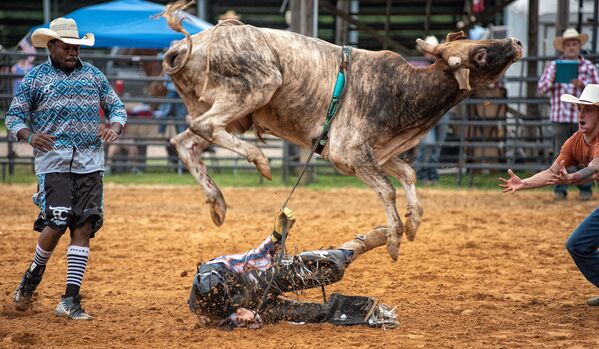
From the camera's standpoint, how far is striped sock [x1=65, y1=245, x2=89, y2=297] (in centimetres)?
654

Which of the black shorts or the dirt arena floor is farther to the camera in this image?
the black shorts

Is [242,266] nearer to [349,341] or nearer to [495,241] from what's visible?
[349,341]

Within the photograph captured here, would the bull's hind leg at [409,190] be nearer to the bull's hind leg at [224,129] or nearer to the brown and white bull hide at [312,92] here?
the brown and white bull hide at [312,92]

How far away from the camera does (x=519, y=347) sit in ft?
18.6

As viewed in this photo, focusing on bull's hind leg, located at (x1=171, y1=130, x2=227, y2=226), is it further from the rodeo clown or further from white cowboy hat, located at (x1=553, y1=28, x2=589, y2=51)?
white cowboy hat, located at (x1=553, y1=28, x2=589, y2=51)

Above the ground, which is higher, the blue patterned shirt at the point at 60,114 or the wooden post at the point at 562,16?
the wooden post at the point at 562,16

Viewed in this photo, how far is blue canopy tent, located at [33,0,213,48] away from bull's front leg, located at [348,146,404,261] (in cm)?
1017

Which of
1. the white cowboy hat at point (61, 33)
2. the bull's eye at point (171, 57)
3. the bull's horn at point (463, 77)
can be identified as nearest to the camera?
the white cowboy hat at point (61, 33)

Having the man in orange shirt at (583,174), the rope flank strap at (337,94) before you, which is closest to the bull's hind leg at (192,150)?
the rope flank strap at (337,94)

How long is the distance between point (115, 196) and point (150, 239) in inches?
147

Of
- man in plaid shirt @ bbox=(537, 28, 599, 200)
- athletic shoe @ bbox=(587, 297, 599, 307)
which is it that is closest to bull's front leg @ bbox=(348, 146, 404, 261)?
athletic shoe @ bbox=(587, 297, 599, 307)

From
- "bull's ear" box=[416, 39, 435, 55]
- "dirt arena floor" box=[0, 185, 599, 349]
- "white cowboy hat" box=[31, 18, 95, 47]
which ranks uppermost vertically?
"white cowboy hat" box=[31, 18, 95, 47]

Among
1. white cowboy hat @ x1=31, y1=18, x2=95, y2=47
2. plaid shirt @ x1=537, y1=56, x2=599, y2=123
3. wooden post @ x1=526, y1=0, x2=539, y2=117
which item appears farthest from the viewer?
wooden post @ x1=526, y1=0, x2=539, y2=117

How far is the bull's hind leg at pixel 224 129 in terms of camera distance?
20.6ft
